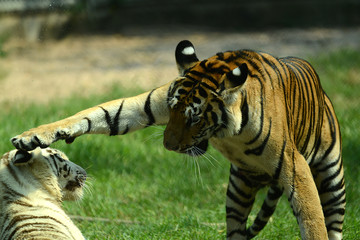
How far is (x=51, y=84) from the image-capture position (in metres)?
8.52

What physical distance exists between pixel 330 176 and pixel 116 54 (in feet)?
22.4

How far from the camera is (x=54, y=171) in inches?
130

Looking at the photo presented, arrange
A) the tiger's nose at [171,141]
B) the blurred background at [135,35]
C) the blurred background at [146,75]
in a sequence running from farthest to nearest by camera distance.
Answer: the blurred background at [135,35], the blurred background at [146,75], the tiger's nose at [171,141]

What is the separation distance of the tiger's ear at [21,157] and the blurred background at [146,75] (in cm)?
87

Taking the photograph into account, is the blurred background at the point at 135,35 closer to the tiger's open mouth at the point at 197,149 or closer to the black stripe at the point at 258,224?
the black stripe at the point at 258,224

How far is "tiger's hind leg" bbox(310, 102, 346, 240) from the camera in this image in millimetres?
3857

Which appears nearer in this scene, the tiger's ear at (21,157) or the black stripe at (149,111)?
the tiger's ear at (21,157)

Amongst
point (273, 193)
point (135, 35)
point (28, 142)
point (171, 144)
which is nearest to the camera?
point (28, 142)

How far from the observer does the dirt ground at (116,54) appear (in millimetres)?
8312

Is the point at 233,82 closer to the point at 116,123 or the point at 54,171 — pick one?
the point at 116,123

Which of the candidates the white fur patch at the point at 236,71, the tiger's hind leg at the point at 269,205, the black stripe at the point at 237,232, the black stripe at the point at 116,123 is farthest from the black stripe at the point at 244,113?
the black stripe at the point at 237,232

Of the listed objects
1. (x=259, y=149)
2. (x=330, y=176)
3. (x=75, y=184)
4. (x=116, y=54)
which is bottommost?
(x=330, y=176)

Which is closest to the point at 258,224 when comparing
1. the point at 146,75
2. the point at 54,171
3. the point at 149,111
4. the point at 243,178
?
the point at 243,178

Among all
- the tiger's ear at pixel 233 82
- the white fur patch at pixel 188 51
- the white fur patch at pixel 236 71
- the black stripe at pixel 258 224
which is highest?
the white fur patch at pixel 188 51
